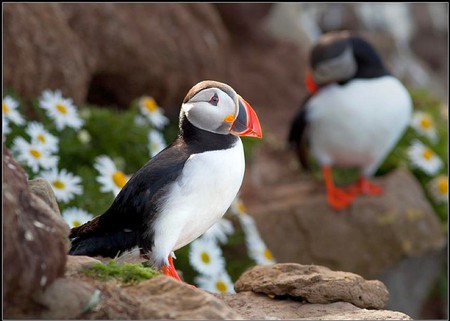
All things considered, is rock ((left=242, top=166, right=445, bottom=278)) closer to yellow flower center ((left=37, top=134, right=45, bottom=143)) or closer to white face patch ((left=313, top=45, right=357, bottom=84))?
white face patch ((left=313, top=45, right=357, bottom=84))

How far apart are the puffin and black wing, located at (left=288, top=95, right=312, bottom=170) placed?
3.61 metres

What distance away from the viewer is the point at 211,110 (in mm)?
2973

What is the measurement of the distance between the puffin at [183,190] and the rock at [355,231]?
10.6 ft

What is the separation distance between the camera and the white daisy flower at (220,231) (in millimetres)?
4828

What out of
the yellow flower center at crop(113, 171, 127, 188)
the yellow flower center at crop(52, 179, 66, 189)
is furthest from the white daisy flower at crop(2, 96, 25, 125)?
the yellow flower center at crop(113, 171, 127, 188)

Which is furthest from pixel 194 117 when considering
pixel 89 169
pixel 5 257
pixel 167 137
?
pixel 167 137

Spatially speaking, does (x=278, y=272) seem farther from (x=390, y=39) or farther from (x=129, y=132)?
(x=390, y=39)

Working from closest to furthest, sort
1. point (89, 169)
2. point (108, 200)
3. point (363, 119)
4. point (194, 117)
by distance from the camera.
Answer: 1. point (194, 117)
2. point (108, 200)
3. point (89, 169)
4. point (363, 119)

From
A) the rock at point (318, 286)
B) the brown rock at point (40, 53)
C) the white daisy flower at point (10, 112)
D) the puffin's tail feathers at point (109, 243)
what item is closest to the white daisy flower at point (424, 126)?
the brown rock at point (40, 53)

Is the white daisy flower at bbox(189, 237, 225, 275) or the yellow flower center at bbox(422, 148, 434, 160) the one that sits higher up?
the yellow flower center at bbox(422, 148, 434, 160)

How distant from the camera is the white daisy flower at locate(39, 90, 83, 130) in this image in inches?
185

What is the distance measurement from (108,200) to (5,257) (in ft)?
7.70

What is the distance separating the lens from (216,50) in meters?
6.74

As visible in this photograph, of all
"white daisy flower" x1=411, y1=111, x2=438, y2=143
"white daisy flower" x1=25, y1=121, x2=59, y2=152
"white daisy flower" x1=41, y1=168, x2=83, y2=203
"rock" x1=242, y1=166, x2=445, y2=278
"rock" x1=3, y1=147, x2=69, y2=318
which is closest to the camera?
"rock" x1=3, y1=147, x2=69, y2=318
